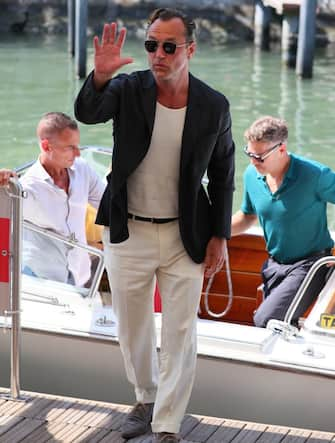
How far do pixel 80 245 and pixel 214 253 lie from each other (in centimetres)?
125

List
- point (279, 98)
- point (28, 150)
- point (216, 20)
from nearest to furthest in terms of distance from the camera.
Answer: point (28, 150) < point (279, 98) < point (216, 20)

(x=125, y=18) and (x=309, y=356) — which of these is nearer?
(x=309, y=356)

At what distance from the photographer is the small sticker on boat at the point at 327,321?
420cm

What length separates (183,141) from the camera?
122 inches

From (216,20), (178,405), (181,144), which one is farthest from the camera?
(216,20)

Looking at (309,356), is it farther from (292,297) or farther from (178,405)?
(178,405)

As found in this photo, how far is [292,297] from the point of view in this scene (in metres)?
4.38

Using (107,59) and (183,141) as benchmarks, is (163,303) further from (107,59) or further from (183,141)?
(107,59)

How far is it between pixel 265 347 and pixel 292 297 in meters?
0.36

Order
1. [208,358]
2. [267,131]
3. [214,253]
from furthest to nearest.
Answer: [267,131] → [208,358] → [214,253]

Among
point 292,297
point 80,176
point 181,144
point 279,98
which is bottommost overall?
point 279,98

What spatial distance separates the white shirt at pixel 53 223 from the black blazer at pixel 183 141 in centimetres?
120

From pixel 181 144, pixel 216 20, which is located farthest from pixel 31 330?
pixel 216 20

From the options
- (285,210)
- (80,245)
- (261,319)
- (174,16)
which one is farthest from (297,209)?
(174,16)
